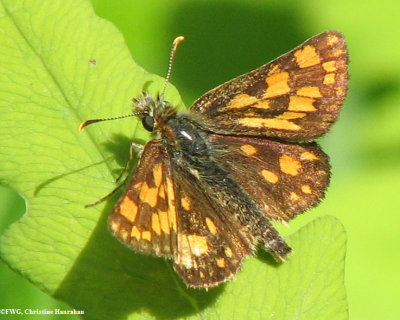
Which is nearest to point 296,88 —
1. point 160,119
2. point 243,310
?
point 160,119

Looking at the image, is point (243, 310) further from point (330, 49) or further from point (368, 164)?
point (368, 164)

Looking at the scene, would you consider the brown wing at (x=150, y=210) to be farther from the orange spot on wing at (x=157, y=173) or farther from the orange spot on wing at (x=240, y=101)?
the orange spot on wing at (x=240, y=101)

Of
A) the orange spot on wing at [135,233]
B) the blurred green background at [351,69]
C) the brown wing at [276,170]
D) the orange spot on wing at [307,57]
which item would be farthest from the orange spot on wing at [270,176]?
the blurred green background at [351,69]

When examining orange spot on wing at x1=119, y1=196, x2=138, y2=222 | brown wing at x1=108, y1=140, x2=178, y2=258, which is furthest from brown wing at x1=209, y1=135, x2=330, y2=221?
orange spot on wing at x1=119, y1=196, x2=138, y2=222

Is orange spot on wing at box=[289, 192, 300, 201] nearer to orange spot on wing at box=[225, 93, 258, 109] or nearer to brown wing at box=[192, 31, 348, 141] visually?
brown wing at box=[192, 31, 348, 141]

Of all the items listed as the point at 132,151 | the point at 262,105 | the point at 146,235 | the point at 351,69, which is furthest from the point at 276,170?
the point at 351,69

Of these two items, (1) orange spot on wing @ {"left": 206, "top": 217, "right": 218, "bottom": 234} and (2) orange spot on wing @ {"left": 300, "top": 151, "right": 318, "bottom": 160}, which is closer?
(1) orange spot on wing @ {"left": 206, "top": 217, "right": 218, "bottom": 234}

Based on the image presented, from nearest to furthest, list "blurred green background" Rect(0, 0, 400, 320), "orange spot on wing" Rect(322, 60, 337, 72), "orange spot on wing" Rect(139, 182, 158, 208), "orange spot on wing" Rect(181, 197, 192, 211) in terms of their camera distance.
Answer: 1. "orange spot on wing" Rect(139, 182, 158, 208)
2. "orange spot on wing" Rect(181, 197, 192, 211)
3. "orange spot on wing" Rect(322, 60, 337, 72)
4. "blurred green background" Rect(0, 0, 400, 320)
